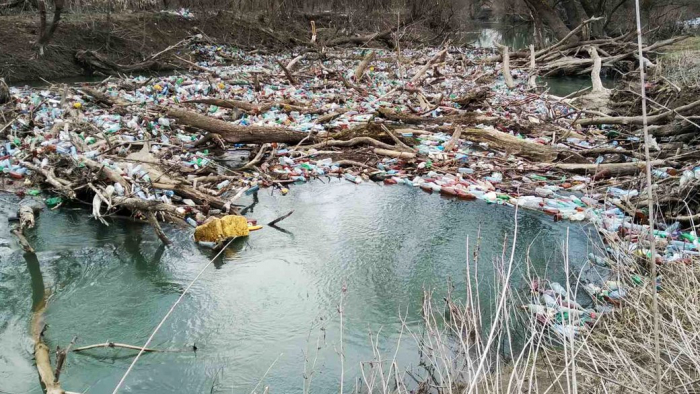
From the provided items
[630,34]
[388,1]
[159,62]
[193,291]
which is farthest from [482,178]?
[388,1]

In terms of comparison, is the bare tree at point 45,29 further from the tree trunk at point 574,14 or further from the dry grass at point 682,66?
the tree trunk at point 574,14

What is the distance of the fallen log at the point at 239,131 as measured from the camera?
6879 millimetres

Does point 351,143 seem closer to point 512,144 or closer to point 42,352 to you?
point 512,144

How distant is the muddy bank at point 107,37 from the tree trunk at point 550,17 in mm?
6804

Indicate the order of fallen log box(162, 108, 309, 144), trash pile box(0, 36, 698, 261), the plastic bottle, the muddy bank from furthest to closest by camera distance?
the muddy bank
fallen log box(162, 108, 309, 144)
the plastic bottle
trash pile box(0, 36, 698, 261)

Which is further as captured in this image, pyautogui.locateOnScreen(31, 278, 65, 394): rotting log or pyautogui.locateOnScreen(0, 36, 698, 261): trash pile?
pyautogui.locateOnScreen(0, 36, 698, 261): trash pile

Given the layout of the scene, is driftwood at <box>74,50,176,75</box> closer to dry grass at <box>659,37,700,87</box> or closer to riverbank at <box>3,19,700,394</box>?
riverbank at <box>3,19,700,394</box>

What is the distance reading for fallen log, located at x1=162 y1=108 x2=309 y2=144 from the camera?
22.6 ft

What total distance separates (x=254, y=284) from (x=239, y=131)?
2.96 metres

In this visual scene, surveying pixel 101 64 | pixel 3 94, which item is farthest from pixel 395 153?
pixel 101 64

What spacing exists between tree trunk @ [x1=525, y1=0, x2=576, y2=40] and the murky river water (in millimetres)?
11404

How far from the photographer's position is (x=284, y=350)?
3555mm

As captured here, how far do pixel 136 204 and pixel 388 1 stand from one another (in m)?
16.1

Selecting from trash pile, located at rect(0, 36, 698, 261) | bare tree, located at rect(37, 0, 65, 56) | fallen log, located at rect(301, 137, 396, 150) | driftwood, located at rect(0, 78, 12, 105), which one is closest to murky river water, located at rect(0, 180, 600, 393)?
trash pile, located at rect(0, 36, 698, 261)
